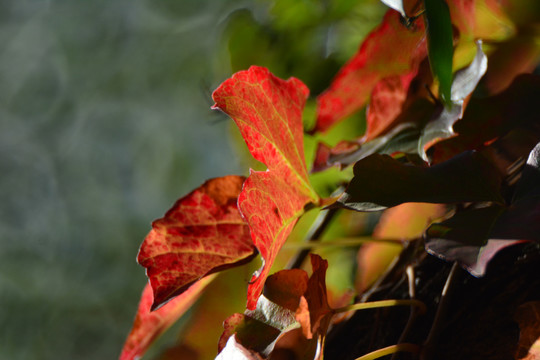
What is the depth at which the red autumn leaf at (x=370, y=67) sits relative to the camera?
0.30 m

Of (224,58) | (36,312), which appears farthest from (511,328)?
(36,312)

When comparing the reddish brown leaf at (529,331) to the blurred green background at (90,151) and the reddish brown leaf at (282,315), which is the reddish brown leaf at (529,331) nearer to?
the reddish brown leaf at (282,315)

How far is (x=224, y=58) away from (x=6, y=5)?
1623 mm

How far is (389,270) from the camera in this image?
0.87 ft

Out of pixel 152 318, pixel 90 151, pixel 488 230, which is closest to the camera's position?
pixel 488 230

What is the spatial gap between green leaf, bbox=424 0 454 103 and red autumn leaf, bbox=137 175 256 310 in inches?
3.6

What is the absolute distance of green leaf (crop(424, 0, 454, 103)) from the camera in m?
0.18

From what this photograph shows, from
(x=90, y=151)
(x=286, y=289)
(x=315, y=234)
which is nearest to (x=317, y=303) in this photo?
(x=286, y=289)

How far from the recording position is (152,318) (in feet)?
0.82

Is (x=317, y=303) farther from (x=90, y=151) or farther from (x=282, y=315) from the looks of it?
(x=90, y=151)

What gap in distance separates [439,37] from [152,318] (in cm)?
18

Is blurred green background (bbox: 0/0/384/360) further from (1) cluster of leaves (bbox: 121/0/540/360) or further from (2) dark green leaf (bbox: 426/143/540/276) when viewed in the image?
(2) dark green leaf (bbox: 426/143/540/276)

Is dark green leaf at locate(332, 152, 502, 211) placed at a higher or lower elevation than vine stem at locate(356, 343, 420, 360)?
higher

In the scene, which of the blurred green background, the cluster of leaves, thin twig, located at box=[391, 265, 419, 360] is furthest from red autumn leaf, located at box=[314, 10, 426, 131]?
the blurred green background
